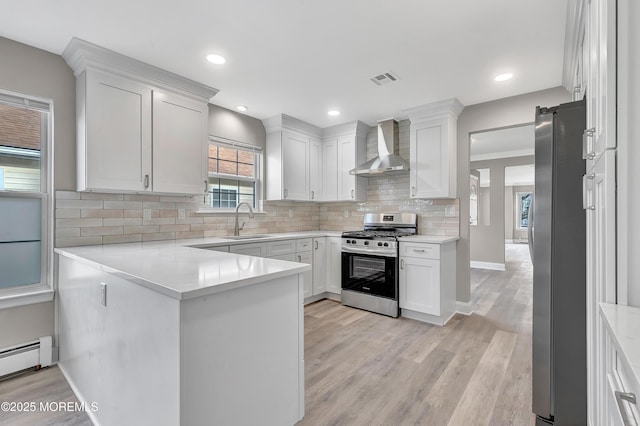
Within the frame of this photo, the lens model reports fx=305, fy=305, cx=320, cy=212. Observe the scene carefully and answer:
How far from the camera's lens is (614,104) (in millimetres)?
921

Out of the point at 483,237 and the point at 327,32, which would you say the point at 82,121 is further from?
the point at 483,237

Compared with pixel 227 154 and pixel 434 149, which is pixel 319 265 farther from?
pixel 434 149

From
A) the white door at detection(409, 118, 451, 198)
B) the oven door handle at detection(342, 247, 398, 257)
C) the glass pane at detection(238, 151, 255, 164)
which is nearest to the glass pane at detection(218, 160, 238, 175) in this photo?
the glass pane at detection(238, 151, 255, 164)

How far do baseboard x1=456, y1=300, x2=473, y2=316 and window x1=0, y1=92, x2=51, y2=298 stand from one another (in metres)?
4.17

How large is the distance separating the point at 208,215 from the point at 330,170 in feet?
6.37

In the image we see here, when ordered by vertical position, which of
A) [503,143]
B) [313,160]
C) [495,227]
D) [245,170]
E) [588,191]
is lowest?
[495,227]

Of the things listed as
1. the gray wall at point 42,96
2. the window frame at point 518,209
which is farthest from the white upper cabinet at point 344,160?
the window frame at point 518,209

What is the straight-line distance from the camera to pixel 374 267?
3705mm

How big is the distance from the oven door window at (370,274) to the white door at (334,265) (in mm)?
140

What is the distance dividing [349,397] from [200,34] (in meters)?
2.73

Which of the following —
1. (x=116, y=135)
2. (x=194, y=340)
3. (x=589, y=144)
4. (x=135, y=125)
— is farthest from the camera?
(x=135, y=125)

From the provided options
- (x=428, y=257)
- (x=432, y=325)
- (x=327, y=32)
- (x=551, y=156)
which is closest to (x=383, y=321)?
(x=432, y=325)

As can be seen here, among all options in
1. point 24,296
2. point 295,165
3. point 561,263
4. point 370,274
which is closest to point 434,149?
point 370,274

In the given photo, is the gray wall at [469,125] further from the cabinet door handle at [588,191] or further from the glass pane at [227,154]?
the glass pane at [227,154]
